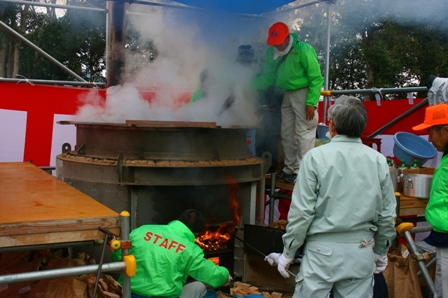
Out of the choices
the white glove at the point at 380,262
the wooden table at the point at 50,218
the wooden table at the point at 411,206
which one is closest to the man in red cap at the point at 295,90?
the wooden table at the point at 411,206

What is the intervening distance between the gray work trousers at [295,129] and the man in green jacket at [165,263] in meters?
2.53

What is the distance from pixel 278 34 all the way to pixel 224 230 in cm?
246

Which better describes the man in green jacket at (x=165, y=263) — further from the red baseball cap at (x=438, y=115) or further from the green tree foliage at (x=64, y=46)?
the green tree foliage at (x=64, y=46)

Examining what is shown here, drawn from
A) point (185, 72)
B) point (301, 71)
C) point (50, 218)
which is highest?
point (185, 72)

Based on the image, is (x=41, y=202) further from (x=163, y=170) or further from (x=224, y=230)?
(x=224, y=230)

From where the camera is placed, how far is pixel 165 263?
314 cm

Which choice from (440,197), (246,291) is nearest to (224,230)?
(246,291)

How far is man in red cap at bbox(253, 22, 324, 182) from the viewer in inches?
210

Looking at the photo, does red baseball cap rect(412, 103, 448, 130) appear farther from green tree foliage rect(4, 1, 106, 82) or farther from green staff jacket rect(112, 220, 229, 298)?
green tree foliage rect(4, 1, 106, 82)

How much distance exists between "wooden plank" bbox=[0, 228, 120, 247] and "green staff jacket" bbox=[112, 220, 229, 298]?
0.51 meters

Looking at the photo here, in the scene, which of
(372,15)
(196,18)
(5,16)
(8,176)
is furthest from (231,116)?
(5,16)

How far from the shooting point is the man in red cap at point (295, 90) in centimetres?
532

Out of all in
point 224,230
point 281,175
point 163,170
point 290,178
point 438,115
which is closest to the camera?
point 438,115

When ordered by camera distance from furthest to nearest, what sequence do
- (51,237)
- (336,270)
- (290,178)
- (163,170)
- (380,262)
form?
(290,178)
(163,170)
(380,262)
(336,270)
(51,237)
